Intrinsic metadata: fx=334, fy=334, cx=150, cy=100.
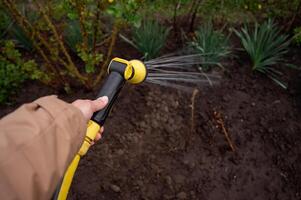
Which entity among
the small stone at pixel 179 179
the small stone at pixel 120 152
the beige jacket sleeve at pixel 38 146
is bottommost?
the small stone at pixel 179 179

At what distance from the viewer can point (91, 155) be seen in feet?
7.45

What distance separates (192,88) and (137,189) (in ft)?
3.23

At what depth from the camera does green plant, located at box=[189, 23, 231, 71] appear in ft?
8.81

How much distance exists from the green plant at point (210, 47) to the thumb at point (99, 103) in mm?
1413

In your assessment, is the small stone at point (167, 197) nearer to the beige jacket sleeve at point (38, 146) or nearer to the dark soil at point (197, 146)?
the dark soil at point (197, 146)

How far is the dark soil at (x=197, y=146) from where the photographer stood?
215cm

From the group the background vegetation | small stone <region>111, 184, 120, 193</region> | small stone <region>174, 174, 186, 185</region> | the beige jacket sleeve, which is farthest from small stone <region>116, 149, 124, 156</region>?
the beige jacket sleeve

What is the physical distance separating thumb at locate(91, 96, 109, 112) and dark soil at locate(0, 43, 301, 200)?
2.84 ft

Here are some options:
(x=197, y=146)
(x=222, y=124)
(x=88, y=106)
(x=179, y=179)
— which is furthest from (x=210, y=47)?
(x=88, y=106)

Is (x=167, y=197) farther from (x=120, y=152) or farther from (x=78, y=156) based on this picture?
(x=78, y=156)

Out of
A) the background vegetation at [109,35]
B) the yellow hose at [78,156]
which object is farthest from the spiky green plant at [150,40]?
the yellow hose at [78,156]

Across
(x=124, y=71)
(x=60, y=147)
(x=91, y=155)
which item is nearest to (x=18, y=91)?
(x=91, y=155)

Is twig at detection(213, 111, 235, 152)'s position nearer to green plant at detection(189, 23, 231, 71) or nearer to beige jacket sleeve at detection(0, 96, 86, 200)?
green plant at detection(189, 23, 231, 71)

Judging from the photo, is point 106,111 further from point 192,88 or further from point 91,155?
point 192,88
